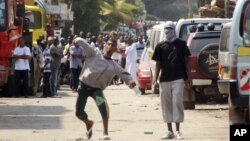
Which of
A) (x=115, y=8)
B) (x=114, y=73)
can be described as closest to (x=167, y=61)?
(x=114, y=73)

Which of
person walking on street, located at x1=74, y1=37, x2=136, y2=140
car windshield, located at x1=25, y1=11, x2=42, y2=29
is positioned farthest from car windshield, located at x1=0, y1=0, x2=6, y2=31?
person walking on street, located at x1=74, y1=37, x2=136, y2=140

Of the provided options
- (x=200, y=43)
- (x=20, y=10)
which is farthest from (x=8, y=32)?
(x=200, y=43)

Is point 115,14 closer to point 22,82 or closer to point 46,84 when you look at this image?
point 46,84

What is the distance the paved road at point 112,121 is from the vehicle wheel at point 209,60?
2.76 ft

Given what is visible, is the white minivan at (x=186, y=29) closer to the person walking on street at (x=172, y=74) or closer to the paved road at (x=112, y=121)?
the paved road at (x=112, y=121)

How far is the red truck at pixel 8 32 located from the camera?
2259 centimetres

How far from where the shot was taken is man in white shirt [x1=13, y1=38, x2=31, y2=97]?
2378 cm

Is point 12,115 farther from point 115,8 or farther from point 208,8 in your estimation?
point 115,8

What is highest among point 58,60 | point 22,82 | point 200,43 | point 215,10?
point 215,10

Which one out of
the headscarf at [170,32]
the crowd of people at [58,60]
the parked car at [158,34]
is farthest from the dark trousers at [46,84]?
the headscarf at [170,32]

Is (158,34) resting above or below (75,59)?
above

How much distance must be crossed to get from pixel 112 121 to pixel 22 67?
7672 mm

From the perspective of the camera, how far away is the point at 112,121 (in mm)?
16906

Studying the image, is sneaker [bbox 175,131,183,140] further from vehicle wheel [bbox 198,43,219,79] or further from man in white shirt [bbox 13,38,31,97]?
man in white shirt [bbox 13,38,31,97]
